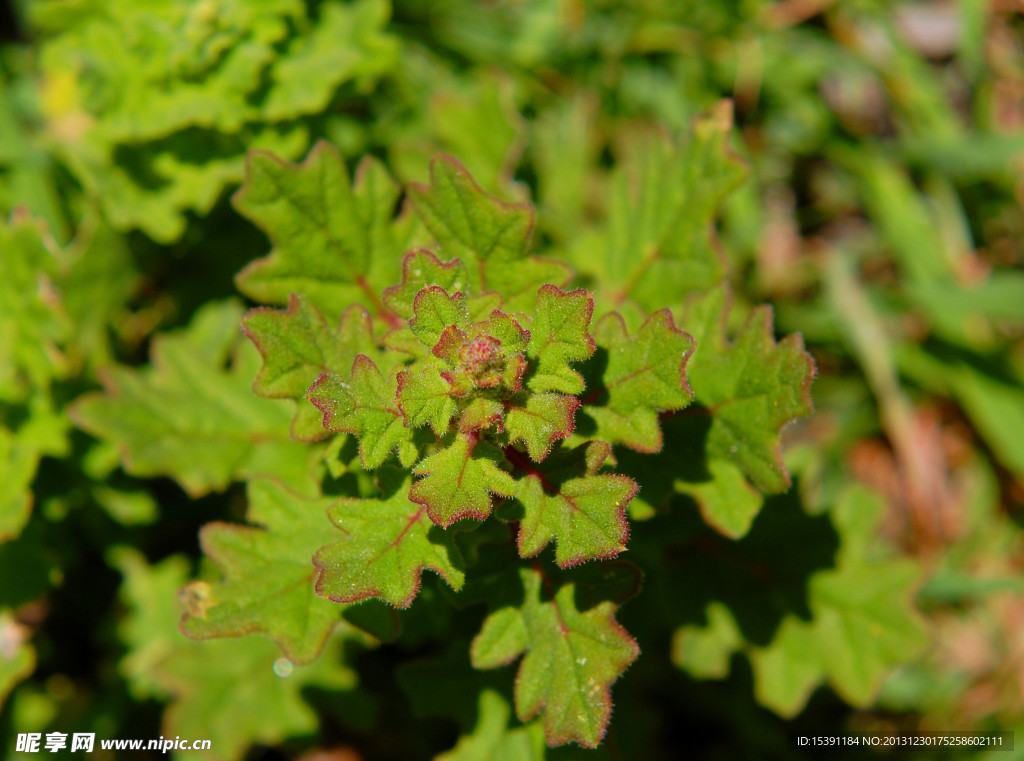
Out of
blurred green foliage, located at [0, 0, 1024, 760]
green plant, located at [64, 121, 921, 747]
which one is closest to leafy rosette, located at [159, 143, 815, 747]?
green plant, located at [64, 121, 921, 747]

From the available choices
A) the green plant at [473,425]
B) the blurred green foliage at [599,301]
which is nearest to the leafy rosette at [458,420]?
the green plant at [473,425]

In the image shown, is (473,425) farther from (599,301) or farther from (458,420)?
(599,301)

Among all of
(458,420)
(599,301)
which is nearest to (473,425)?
(458,420)

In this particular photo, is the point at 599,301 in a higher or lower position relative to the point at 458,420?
lower

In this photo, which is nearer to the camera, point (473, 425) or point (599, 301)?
point (473, 425)

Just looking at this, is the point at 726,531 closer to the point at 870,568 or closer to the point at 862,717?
the point at 870,568

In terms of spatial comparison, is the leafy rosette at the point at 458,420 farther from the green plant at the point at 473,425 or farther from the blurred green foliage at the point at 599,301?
the blurred green foliage at the point at 599,301

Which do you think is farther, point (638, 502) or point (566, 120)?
point (566, 120)

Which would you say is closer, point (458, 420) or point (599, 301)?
point (458, 420)

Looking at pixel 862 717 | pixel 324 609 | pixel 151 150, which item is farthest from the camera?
pixel 862 717

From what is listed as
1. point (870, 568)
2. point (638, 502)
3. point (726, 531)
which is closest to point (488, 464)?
point (638, 502)

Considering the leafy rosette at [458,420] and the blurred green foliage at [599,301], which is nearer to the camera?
the leafy rosette at [458,420]
